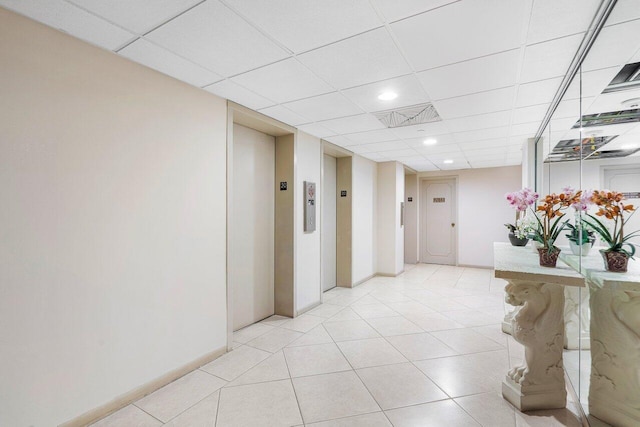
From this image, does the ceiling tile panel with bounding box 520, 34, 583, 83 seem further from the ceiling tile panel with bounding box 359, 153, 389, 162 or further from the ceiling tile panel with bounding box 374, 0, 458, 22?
the ceiling tile panel with bounding box 359, 153, 389, 162

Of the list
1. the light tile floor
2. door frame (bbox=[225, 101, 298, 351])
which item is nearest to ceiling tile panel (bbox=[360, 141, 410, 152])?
door frame (bbox=[225, 101, 298, 351])

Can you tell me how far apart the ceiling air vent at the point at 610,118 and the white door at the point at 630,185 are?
0.96 feet

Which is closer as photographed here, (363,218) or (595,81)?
(595,81)

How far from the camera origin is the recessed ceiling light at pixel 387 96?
285 cm

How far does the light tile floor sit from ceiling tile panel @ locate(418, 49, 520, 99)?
2.61 m

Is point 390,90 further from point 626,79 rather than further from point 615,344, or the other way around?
point 615,344

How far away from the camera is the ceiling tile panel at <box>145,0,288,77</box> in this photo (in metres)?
1.74

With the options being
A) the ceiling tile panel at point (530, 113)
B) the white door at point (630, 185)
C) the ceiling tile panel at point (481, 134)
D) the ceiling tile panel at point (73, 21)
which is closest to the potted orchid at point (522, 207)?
the ceiling tile panel at point (530, 113)

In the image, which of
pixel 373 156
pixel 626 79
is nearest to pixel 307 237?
pixel 373 156

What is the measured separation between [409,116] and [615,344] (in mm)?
2743

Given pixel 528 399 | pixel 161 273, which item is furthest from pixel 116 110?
pixel 528 399

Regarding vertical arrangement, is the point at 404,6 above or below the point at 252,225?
above

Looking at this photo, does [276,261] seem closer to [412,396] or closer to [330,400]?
[330,400]

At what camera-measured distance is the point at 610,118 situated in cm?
200
